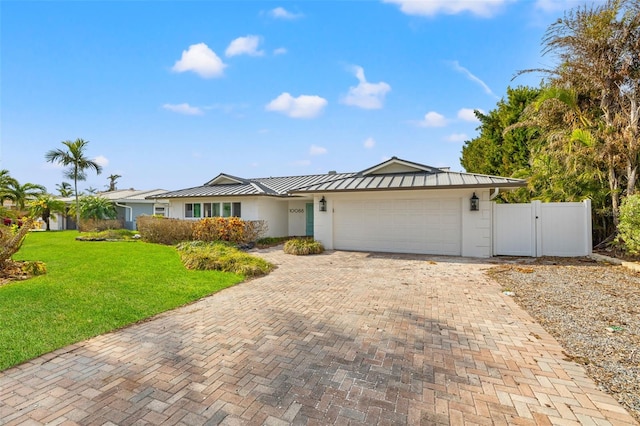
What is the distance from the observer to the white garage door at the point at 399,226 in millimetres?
12000

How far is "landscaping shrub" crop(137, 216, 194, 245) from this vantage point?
49.1 feet

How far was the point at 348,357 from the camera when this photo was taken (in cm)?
357

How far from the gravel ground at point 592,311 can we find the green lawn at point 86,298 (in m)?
6.20

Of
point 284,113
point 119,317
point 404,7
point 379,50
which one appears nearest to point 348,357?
point 119,317

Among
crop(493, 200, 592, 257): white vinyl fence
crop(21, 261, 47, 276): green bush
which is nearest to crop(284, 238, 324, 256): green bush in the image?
crop(493, 200, 592, 257): white vinyl fence

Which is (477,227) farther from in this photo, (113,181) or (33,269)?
(113,181)

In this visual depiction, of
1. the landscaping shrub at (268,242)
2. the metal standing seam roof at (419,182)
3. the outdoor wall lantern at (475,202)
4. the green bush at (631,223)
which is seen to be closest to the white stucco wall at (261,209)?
the landscaping shrub at (268,242)

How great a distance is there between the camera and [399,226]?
1277 cm

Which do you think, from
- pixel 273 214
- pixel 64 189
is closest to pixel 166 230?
pixel 273 214

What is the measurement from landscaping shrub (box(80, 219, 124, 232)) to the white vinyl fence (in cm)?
2506

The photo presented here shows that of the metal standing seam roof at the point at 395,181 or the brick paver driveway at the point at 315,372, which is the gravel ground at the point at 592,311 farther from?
the metal standing seam roof at the point at 395,181

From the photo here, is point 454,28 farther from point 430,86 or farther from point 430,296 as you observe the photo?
point 430,296

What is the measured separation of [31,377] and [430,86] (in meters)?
14.6

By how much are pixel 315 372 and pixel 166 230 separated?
14.5m
